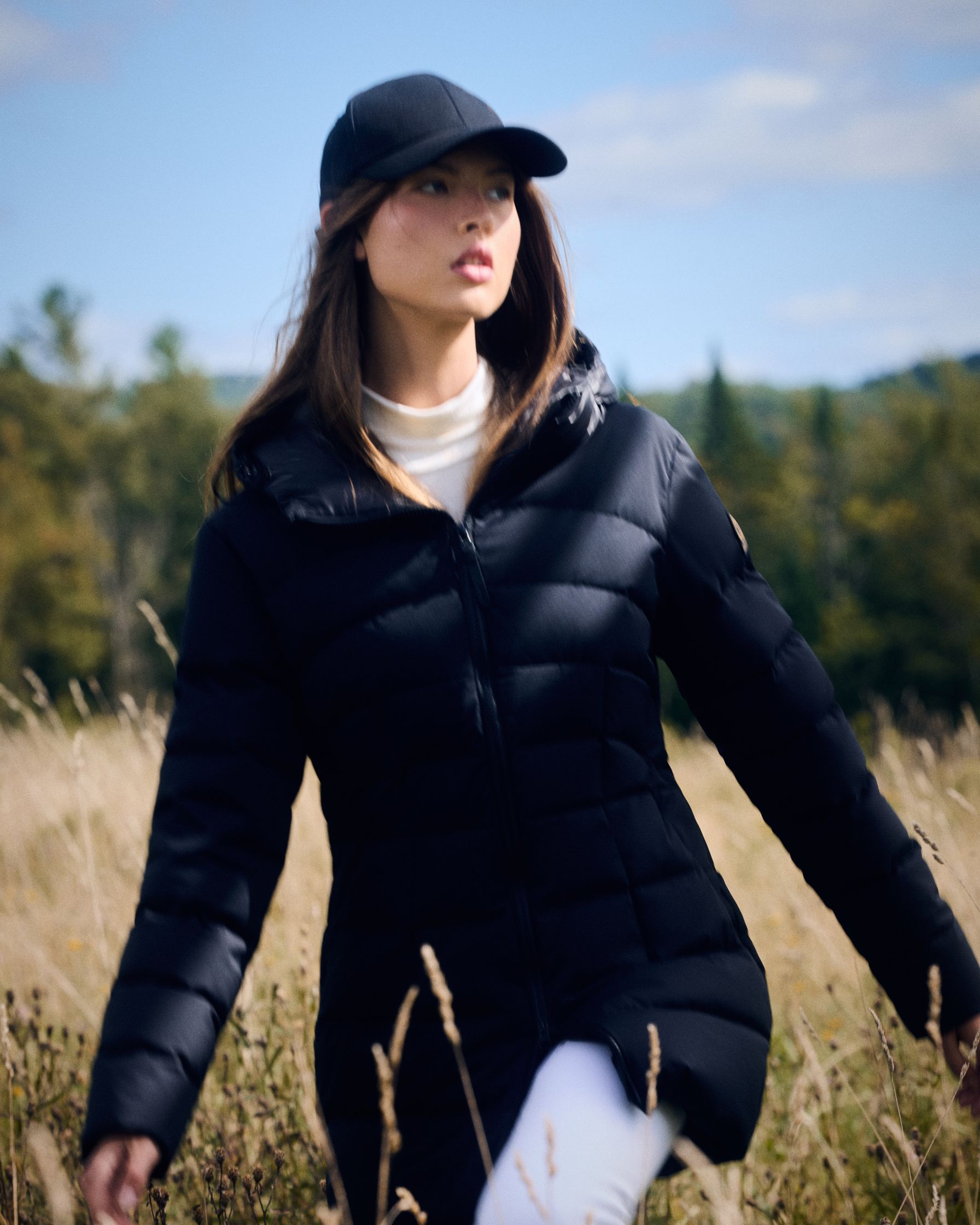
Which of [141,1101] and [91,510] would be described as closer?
[141,1101]

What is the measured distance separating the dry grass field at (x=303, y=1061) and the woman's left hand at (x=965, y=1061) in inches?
1.3

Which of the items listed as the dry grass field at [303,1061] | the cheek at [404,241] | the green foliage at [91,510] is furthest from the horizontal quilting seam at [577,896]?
the green foliage at [91,510]

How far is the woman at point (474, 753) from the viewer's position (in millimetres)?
1444

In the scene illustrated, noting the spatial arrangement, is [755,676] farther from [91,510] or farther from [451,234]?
[91,510]

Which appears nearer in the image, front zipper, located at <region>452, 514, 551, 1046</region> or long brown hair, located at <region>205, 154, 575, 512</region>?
front zipper, located at <region>452, 514, 551, 1046</region>

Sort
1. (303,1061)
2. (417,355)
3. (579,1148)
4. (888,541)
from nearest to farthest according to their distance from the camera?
(579,1148) → (417,355) → (303,1061) → (888,541)

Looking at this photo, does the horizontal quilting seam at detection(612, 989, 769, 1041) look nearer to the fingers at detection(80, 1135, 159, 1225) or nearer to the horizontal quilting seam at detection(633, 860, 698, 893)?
the horizontal quilting seam at detection(633, 860, 698, 893)

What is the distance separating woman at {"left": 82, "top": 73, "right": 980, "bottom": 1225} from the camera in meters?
1.44

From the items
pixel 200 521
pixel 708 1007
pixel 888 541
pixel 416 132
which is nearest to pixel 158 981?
pixel 708 1007

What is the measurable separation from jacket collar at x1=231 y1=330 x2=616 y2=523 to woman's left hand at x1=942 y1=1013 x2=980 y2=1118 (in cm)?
102

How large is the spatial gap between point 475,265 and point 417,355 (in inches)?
7.3

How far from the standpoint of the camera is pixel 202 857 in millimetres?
1529

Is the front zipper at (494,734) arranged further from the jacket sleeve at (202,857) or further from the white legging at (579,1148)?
the jacket sleeve at (202,857)

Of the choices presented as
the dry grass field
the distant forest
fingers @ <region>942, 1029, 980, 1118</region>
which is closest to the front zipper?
the dry grass field
